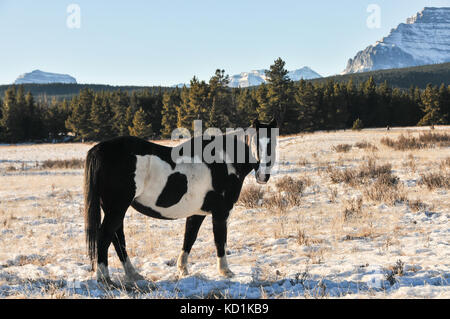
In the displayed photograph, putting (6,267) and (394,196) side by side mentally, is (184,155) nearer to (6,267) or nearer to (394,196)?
(6,267)

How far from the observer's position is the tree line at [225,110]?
2048 inches

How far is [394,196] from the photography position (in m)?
7.78

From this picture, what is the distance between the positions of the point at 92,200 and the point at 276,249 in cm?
312

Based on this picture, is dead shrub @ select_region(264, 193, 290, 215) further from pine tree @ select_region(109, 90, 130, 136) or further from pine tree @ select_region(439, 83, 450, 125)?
pine tree @ select_region(439, 83, 450, 125)

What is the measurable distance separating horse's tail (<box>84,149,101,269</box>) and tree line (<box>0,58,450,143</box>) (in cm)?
4422

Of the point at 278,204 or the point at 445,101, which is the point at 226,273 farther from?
the point at 445,101

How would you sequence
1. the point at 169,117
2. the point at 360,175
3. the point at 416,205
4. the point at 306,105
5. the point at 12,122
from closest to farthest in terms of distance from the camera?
the point at 416,205 < the point at 360,175 < the point at 306,105 < the point at 169,117 < the point at 12,122

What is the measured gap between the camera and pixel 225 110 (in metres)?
53.2

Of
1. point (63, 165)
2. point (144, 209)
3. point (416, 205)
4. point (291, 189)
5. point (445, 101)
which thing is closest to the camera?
point (144, 209)

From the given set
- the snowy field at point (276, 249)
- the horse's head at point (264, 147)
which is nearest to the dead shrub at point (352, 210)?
the snowy field at point (276, 249)

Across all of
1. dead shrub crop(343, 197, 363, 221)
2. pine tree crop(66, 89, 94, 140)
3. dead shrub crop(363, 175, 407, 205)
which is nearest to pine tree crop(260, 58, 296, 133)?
pine tree crop(66, 89, 94, 140)

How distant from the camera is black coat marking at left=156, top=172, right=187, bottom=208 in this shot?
3.96m

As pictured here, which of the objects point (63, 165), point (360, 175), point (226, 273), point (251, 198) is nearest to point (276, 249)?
point (226, 273)

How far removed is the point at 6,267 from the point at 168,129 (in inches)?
2252
